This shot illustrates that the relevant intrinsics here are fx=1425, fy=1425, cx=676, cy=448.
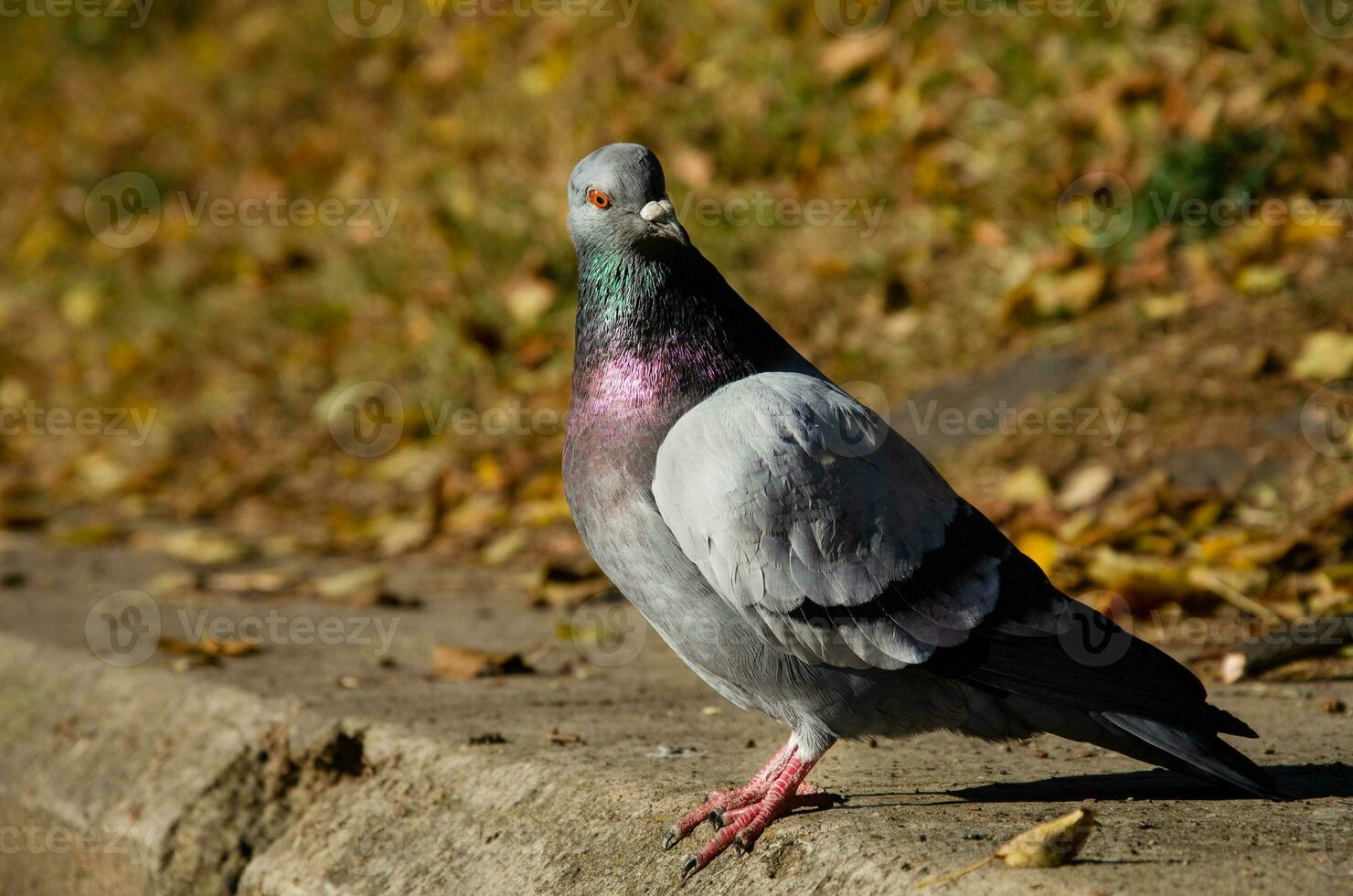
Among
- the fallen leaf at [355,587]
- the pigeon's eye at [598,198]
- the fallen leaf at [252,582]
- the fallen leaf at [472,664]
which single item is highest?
the pigeon's eye at [598,198]

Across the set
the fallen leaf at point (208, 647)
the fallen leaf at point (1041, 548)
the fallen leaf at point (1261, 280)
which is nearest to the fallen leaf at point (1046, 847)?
the fallen leaf at point (1041, 548)

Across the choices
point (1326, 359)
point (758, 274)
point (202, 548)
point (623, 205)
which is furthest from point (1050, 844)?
point (758, 274)

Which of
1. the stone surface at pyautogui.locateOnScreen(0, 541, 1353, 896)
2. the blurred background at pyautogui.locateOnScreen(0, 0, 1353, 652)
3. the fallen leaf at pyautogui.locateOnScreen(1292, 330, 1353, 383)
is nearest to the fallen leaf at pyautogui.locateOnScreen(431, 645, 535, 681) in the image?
the stone surface at pyautogui.locateOnScreen(0, 541, 1353, 896)

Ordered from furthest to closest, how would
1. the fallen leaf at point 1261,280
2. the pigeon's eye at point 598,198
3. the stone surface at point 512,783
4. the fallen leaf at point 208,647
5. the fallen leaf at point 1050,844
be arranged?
the fallen leaf at point 1261,280 → the fallen leaf at point 208,647 → the pigeon's eye at point 598,198 → the stone surface at point 512,783 → the fallen leaf at point 1050,844

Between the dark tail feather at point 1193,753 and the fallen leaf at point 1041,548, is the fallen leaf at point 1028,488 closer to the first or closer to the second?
the fallen leaf at point 1041,548

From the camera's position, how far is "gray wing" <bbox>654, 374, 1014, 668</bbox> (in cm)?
222

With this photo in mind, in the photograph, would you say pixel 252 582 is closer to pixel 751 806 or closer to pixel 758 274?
pixel 758 274

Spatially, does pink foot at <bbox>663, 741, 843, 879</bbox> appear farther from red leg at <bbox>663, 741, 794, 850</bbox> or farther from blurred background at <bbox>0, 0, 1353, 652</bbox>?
blurred background at <bbox>0, 0, 1353, 652</bbox>

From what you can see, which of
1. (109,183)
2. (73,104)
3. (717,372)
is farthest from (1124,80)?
(73,104)

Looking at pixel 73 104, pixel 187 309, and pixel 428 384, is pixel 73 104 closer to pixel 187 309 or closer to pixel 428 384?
pixel 187 309

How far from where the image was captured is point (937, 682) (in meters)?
2.30

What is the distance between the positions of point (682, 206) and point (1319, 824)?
4956 mm

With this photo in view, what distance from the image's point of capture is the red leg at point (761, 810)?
2.20 metres

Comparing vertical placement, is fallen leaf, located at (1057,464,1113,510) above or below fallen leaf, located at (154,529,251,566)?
below
